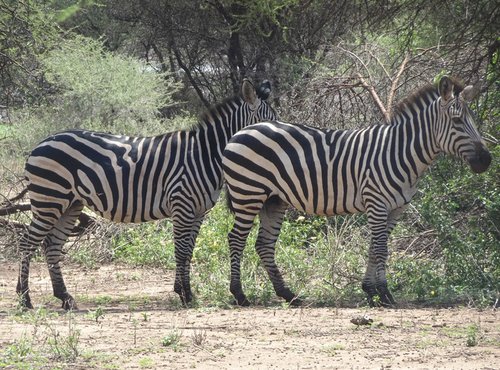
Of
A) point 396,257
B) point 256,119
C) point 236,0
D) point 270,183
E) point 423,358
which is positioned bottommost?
point 423,358

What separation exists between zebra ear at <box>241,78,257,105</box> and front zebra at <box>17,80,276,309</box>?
546 millimetres

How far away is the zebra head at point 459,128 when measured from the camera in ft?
27.9

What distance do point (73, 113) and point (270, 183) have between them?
11430mm

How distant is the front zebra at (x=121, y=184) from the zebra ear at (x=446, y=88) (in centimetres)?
236

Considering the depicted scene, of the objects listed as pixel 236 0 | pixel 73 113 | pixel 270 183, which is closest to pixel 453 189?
pixel 270 183

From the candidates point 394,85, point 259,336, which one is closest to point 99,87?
point 394,85

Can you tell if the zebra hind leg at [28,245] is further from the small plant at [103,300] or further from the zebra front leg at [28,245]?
the small plant at [103,300]

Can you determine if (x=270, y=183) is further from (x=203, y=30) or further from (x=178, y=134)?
(x=203, y=30)

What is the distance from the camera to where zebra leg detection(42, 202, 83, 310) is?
924 cm

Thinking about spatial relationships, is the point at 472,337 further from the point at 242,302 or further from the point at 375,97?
the point at 375,97

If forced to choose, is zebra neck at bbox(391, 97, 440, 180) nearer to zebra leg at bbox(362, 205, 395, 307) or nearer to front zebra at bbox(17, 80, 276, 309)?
zebra leg at bbox(362, 205, 395, 307)

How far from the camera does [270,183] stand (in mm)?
9172

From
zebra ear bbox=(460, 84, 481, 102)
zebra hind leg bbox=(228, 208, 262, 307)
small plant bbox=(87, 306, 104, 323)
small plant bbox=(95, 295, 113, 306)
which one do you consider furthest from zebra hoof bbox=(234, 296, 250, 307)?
zebra ear bbox=(460, 84, 481, 102)

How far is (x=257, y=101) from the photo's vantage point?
10078 mm
